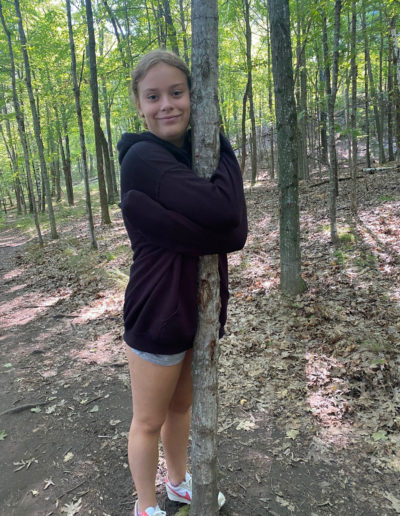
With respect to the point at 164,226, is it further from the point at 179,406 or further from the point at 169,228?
the point at 179,406

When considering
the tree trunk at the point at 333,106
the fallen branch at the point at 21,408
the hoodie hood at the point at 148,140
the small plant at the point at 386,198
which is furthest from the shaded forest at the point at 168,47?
the fallen branch at the point at 21,408

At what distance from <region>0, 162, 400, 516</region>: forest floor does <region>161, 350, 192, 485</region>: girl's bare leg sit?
14.0 inches

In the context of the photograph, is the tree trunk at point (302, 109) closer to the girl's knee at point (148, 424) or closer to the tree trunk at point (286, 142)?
the tree trunk at point (286, 142)

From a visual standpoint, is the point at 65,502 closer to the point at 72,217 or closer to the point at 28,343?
the point at 28,343

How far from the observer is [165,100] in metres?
1.64

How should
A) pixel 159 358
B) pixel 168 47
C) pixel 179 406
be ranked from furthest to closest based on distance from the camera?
pixel 168 47 → pixel 179 406 → pixel 159 358

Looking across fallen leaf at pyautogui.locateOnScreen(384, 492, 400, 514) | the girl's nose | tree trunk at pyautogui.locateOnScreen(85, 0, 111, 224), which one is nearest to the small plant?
fallen leaf at pyautogui.locateOnScreen(384, 492, 400, 514)

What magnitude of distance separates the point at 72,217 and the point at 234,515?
19.7 m

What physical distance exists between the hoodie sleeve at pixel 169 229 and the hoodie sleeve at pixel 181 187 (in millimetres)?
28

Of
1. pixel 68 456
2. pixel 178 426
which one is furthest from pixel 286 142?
pixel 68 456

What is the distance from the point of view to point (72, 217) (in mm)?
20109

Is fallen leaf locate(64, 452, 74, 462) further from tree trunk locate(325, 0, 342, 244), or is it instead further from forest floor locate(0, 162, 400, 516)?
tree trunk locate(325, 0, 342, 244)

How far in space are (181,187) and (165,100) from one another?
49 centimetres

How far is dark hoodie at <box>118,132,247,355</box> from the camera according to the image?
1479 mm
